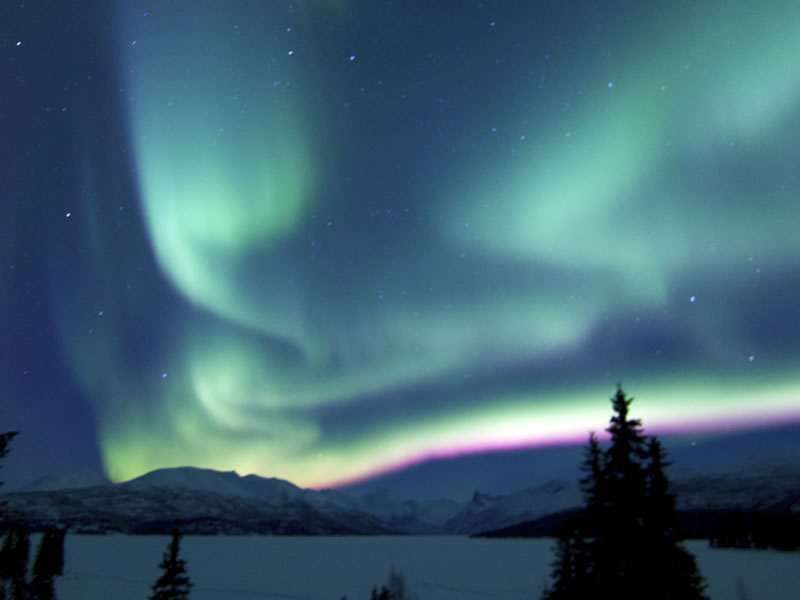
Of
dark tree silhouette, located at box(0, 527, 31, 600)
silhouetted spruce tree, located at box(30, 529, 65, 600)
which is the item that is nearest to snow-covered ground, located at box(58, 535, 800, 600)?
silhouetted spruce tree, located at box(30, 529, 65, 600)

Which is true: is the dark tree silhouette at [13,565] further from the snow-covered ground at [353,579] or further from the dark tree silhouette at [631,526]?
the dark tree silhouette at [631,526]

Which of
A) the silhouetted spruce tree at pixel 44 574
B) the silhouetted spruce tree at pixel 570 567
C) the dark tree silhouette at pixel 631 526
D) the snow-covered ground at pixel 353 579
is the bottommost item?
the snow-covered ground at pixel 353 579

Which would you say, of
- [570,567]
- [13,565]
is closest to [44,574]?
[13,565]

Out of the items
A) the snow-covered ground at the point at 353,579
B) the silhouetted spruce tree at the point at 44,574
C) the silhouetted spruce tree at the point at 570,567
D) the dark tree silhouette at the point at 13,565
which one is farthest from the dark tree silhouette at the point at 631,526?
the snow-covered ground at the point at 353,579

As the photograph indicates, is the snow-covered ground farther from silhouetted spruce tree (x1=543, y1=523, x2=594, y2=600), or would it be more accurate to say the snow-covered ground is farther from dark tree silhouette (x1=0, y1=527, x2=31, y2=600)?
silhouetted spruce tree (x1=543, y1=523, x2=594, y2=600)

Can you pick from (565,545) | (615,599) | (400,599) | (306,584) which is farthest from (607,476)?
(306,584)

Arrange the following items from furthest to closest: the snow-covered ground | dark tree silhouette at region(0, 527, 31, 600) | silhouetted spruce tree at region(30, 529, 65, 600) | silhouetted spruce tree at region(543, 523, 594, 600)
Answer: the snow-covered ground, silhouetted spruce tree at region(30, 529, 65, 600), dark tree silhouette at region(0, 527, 31, 600), silhouetted spruce tree at region(543, 523, 594, 600)

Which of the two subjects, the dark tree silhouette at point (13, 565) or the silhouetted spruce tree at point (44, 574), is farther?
the silhouetted spruce tree at point (44, 574)

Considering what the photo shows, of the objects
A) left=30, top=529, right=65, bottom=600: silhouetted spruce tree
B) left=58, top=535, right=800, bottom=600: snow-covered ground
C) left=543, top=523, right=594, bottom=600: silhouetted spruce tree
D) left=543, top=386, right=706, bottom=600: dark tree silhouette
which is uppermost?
left=543, top=386, right=706, bottom=600: dark tree silhouette

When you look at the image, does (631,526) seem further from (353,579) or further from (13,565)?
(353,579)

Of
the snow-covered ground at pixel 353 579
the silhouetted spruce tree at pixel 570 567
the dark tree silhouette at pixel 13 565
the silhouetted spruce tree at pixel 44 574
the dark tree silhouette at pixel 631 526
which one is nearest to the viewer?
the dark tree silhouette at pixel 631 526

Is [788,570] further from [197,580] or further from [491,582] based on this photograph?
[197,580]

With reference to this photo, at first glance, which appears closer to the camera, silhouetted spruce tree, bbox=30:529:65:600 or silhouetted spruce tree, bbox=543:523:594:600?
silhouetted spruce tree, bbox=543:523:594:600

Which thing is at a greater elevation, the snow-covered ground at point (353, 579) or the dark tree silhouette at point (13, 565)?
the dark tree silhouette at point (13, 565)
